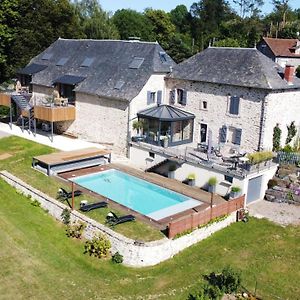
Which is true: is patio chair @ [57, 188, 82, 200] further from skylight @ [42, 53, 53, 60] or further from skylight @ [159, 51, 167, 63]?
skylight @ [42, 53, 53, 60]

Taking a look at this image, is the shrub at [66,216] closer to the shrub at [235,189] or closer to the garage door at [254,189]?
the shrub at [235,189]

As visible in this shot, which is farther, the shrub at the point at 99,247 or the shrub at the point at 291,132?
the shrub at the point at 291,132

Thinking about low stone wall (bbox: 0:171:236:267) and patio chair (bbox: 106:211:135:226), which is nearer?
low stone wall (bbox: 0:171:236:267)

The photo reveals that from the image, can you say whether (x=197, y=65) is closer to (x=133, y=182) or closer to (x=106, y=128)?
(x=106, y=128)

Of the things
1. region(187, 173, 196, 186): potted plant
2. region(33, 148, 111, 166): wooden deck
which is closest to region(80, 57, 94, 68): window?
region(33, 148, 111, 166): wooden deck

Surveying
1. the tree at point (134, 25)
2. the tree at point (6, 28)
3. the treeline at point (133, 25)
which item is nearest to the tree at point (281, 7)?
the treeline at point (133, 25)
